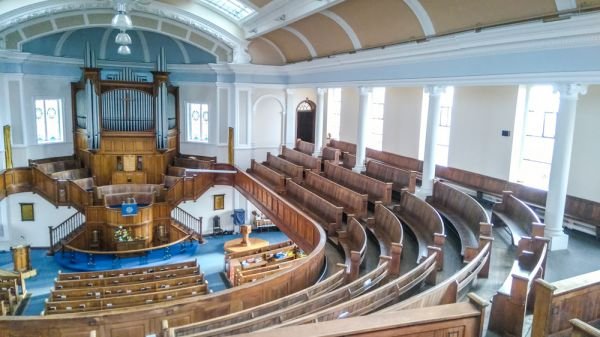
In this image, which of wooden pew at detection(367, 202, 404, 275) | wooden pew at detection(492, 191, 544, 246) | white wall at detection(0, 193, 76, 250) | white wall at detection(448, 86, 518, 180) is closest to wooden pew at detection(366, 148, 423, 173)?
white wall at detection(448, 86, 518, 180)

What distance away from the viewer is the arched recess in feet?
62.9

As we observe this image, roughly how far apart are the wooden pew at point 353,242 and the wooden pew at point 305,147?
28.1 feet

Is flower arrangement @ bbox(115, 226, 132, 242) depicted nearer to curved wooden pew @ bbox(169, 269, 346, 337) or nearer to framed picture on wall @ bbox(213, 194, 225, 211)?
framed picture on wall @ bbox(213, 194, 225, 211)

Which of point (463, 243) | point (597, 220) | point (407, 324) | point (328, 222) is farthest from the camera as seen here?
point (328, 222)

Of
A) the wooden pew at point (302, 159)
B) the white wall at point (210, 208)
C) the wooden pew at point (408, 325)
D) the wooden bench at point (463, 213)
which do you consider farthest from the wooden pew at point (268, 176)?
the wooden pew at point (408, 325)

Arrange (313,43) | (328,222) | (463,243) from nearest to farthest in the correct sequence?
(463,243)
(328,222)
(313,43)

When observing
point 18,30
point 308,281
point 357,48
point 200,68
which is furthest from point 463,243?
point 18,30

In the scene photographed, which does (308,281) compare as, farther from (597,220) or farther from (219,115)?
(219,115)

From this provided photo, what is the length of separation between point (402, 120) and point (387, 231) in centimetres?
753

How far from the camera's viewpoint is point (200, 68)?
1888 cm

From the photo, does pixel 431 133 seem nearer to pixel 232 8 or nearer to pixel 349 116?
pixel 232 8

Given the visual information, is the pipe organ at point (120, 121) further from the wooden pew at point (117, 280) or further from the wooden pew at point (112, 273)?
the wooden pew at point (117, 280)

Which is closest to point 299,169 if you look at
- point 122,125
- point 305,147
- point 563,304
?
point 305,147

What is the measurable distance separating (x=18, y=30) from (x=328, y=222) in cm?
1292
